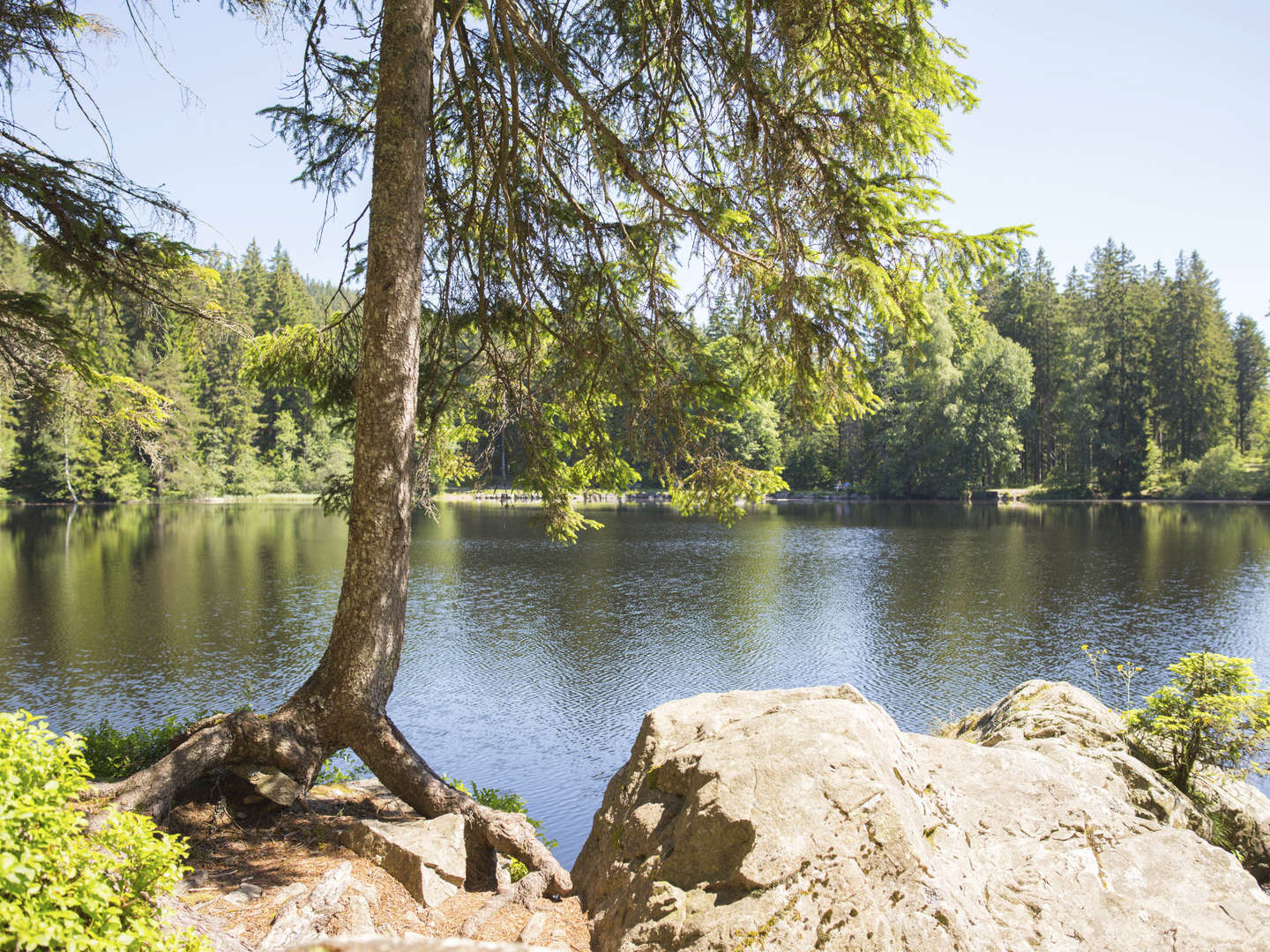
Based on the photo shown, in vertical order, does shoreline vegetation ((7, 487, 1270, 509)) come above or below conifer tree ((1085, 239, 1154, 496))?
below

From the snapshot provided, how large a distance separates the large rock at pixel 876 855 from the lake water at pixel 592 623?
4.46 meters

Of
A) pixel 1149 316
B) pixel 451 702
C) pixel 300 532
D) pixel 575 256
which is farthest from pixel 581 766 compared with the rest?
pixel 1149 316

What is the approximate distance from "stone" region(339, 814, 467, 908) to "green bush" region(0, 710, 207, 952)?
1.92 meters

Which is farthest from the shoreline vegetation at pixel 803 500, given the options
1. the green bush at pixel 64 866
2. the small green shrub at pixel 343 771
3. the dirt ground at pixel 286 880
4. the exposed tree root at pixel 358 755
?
the green bush at pixel 64 866

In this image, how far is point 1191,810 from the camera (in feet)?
16.7

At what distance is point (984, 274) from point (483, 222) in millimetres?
3705

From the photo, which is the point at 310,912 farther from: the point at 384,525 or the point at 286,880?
the point at 384,525

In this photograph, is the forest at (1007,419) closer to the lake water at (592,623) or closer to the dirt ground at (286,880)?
the lake water at (592,623)

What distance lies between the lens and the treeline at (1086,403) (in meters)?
48.7

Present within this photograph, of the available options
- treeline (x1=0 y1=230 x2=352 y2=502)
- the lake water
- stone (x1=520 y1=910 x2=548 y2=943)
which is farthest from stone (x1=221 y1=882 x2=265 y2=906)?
the lake water

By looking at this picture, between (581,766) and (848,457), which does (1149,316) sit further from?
(581,766)

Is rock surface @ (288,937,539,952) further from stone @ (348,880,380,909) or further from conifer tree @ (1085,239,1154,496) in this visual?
conifer tree @ (1085,239,1154,496)

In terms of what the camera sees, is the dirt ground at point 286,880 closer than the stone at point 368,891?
Yes

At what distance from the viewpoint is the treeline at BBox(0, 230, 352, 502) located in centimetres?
619
